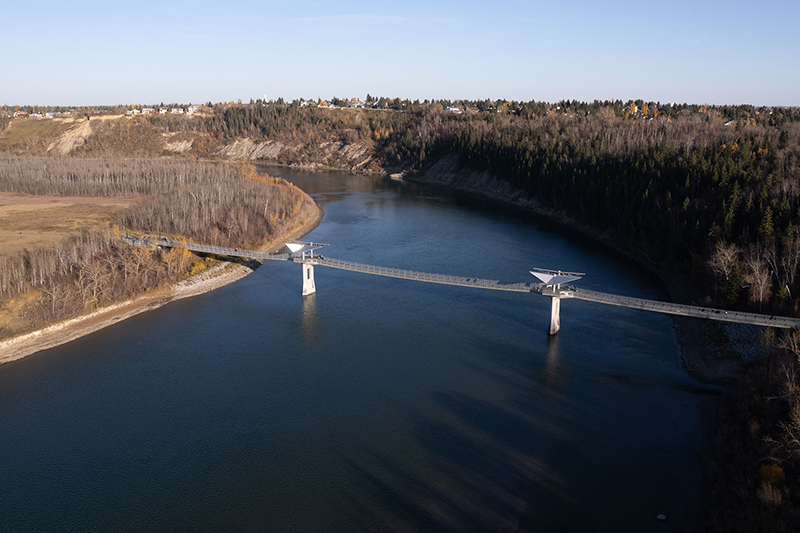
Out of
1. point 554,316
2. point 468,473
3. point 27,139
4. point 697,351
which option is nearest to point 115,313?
point 468,473

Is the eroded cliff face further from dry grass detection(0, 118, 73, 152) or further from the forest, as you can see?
the forest

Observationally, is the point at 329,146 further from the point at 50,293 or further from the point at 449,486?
the point at 449,486

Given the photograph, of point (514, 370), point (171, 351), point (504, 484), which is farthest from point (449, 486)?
point (171, 351)

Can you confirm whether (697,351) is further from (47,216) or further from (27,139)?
(27,139)

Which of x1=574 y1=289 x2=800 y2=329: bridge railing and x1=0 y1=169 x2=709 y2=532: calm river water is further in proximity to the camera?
x1=574 y1=289 x2=800 y2=329: bridge railing

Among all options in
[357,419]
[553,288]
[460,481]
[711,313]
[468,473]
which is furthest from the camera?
[553,288]

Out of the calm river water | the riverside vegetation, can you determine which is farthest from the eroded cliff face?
the calm river water
